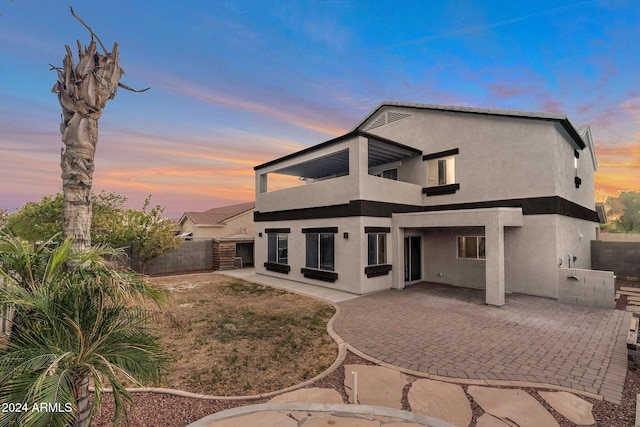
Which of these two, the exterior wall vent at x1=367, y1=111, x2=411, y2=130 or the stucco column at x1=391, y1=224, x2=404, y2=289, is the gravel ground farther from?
the exterior wall vent at x1=367, y1=111, x2=411, y2=130

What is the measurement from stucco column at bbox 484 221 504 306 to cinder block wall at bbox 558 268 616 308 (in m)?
2.68

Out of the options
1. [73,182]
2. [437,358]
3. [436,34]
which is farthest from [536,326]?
[436,34]

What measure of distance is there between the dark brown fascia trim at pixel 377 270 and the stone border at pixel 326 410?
317 inches

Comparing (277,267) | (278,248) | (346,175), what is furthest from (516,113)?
(277,267)

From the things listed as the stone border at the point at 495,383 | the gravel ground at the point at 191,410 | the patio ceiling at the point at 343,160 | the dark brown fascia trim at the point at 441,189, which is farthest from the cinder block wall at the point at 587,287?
the patio ceiling at the point at 343,160

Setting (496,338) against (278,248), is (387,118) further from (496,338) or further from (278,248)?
(496,338)

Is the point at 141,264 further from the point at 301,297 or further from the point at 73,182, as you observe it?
the point at 73,182

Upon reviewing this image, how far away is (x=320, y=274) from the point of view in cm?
1380

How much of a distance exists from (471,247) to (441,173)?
4054 millimetres

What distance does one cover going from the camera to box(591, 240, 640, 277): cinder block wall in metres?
15.1

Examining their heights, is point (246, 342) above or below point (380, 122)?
below

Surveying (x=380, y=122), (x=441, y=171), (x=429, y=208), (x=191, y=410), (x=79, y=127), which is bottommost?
(x=191, y=410)

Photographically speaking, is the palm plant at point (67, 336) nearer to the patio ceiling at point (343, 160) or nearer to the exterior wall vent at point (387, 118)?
the patio ceiling at point (343, 160)

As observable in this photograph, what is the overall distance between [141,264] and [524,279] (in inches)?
809
